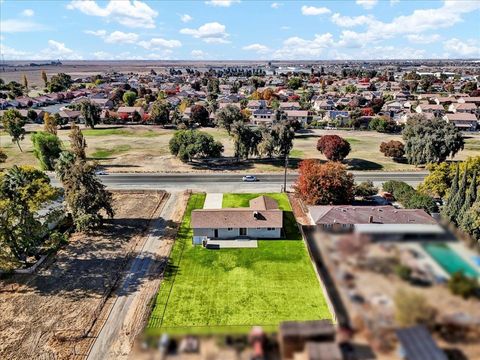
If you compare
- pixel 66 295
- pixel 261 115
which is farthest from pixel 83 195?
pixel 261 115

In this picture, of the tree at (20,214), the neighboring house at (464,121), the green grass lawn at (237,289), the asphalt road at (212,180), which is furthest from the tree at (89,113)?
the neighboring house at (464,121)

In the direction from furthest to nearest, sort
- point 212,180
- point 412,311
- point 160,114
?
point 160,114, point 212,180, point 412,311

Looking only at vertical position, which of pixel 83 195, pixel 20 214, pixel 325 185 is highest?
pixel 20 214

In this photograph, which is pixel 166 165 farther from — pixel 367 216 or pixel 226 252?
pixel 367 216

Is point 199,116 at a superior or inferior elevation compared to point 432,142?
inferior

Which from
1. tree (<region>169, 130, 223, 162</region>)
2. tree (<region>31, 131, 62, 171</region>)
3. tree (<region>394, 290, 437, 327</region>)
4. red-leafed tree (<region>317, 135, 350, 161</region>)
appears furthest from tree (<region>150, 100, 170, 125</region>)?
tree (<region>394, 290, 437, 327</region>)

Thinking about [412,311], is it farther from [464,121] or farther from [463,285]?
[464,121]

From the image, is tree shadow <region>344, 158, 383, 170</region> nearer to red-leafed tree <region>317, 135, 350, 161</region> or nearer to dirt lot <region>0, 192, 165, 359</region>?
red-leafed tree <region>317, 135, 350, 161</region>
